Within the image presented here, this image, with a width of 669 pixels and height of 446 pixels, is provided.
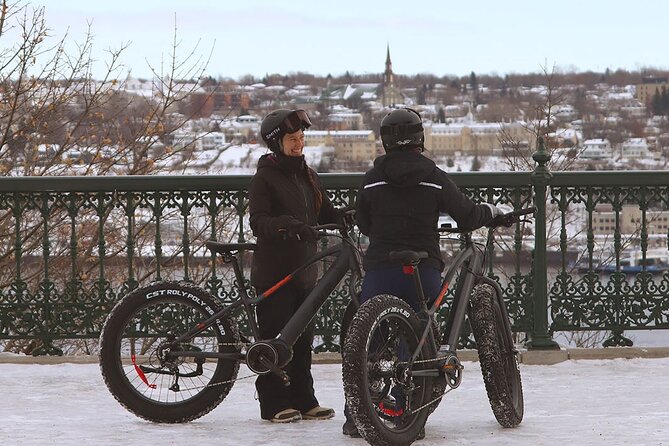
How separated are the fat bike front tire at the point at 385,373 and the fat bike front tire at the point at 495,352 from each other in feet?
1.56

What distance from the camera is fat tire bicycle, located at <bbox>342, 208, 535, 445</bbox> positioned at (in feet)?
18.1

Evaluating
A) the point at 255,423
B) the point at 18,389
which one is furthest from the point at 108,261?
the point at 255,423

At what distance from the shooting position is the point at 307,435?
20.5 ft

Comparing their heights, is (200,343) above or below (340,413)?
above

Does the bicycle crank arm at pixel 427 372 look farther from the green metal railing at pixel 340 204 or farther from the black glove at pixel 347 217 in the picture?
the green metal railing at pixel 340 204

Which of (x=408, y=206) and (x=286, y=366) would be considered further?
(x=286, y=366)

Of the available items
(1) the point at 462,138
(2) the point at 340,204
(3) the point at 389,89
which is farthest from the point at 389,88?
(2) the point at 340,204

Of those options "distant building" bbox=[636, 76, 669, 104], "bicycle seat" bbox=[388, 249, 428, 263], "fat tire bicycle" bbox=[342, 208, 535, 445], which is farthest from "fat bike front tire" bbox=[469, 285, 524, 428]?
"distant building" bbox=[636, 76, 669, 104]

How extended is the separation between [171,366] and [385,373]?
1189 millimetres

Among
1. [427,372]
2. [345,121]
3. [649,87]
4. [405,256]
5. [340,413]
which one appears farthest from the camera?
[649,87]

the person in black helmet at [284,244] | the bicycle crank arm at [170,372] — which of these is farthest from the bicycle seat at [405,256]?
the bicycle crank arm at [170,372]

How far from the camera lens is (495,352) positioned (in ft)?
20.5

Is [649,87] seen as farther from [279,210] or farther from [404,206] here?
[404,206]

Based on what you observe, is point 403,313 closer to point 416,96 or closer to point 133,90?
point 133,90
